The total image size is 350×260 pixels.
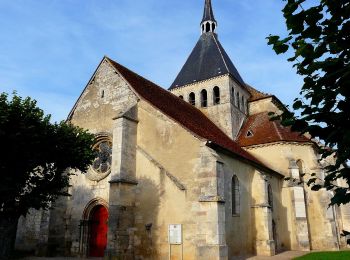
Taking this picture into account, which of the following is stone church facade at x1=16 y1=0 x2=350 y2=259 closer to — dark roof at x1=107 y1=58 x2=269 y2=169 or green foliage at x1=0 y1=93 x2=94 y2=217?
dark roof at x1=107 y1=58 x2=269 y2=169

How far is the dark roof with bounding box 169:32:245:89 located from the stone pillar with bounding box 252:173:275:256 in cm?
970

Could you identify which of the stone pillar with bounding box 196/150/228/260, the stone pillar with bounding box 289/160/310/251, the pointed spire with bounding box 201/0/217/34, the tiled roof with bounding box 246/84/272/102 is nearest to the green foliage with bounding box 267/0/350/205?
the stone pillar with bounding box 196/150/228/260

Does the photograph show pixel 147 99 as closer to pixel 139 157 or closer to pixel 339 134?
pixel 139 157

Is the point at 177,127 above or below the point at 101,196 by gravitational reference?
above

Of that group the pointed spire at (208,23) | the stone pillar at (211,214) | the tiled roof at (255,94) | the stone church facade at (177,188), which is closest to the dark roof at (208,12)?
the pointed spire at (208,23)

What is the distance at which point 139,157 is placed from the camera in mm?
15469

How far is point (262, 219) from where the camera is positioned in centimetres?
1747

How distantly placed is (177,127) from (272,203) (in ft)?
27.8

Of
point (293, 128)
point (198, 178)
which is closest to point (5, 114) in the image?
point (198, 178)

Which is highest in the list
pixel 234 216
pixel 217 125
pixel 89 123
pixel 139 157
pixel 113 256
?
pixel 217 125

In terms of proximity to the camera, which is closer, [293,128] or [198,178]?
[293,128]

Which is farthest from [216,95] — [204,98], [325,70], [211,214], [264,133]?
[325,70]

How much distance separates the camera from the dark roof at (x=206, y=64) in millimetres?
25761

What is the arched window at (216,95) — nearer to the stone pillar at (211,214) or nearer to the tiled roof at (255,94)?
the tiled roof at (255,94)
